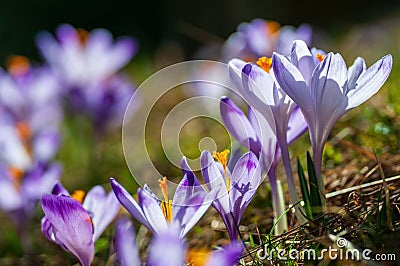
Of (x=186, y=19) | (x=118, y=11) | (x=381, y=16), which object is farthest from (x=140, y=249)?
(x=118, y=11)

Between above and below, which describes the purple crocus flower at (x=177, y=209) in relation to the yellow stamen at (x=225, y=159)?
below

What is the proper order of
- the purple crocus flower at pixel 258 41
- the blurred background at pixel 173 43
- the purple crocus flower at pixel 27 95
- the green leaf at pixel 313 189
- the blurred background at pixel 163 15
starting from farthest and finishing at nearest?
the blurred background at pixel 163 15 < the purple crocus flower at pixel 27 95 < the purple crocus flower at pixel 258 41 < the blurred background at pixel 173 43 < the green leaf at pixel 313 189

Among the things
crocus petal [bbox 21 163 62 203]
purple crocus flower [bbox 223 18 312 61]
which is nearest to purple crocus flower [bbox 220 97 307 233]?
crocus petal [bbox 21 163 62 203]

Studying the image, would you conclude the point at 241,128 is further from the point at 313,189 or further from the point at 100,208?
the point at 100,208

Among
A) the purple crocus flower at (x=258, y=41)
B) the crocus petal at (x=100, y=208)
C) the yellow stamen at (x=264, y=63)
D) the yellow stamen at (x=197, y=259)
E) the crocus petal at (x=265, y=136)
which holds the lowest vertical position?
the yellow stamen at (x=197, y=259)

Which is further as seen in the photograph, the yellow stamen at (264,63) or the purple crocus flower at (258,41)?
the purple crocus flower at (258,41)

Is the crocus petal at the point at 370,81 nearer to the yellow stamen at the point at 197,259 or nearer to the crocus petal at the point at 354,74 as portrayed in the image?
the crocus petal at the point at 354,74

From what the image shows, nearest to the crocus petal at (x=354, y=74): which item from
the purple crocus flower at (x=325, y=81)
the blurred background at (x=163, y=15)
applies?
the purple crocus flower at (x=325, y=81)

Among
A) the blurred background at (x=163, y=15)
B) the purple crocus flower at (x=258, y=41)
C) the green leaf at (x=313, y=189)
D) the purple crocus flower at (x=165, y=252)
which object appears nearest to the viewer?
the purple crocus flower at (x=165, y=252)
